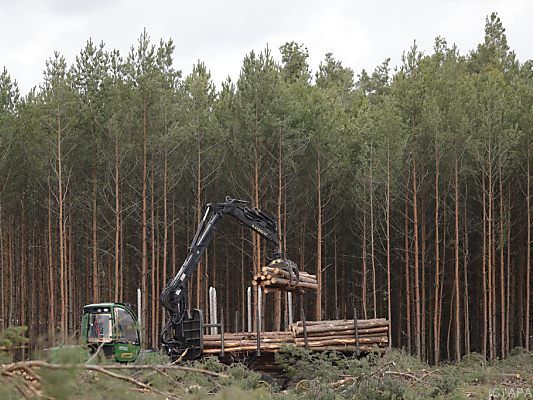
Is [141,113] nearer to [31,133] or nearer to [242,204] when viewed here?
[31,133]

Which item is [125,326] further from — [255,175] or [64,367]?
[64,367]

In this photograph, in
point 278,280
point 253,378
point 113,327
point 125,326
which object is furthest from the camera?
point 278,280

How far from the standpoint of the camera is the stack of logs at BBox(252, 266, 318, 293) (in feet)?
63.5

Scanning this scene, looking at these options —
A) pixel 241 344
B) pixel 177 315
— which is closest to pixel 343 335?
pixel 241 344

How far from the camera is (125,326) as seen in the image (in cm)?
1872

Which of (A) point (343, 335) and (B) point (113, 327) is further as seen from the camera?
(A) point (343, 335)

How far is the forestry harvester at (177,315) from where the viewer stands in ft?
60.7

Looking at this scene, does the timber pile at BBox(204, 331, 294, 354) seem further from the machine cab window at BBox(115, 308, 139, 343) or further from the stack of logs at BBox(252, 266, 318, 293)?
the machine cab window at BBox(115, 308, 139, 343)

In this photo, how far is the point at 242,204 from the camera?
21.4 meters

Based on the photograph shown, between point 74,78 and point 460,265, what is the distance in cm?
1866

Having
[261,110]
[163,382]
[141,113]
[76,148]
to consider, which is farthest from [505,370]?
[163,382]

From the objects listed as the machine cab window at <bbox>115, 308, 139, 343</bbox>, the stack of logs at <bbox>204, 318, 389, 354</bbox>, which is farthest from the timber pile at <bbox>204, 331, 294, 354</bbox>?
the machine cab window at <bbox>115, 308, 139, 343</bbox>

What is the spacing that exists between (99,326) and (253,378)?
4.54m

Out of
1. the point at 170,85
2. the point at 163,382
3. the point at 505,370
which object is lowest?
the point at 505,370
